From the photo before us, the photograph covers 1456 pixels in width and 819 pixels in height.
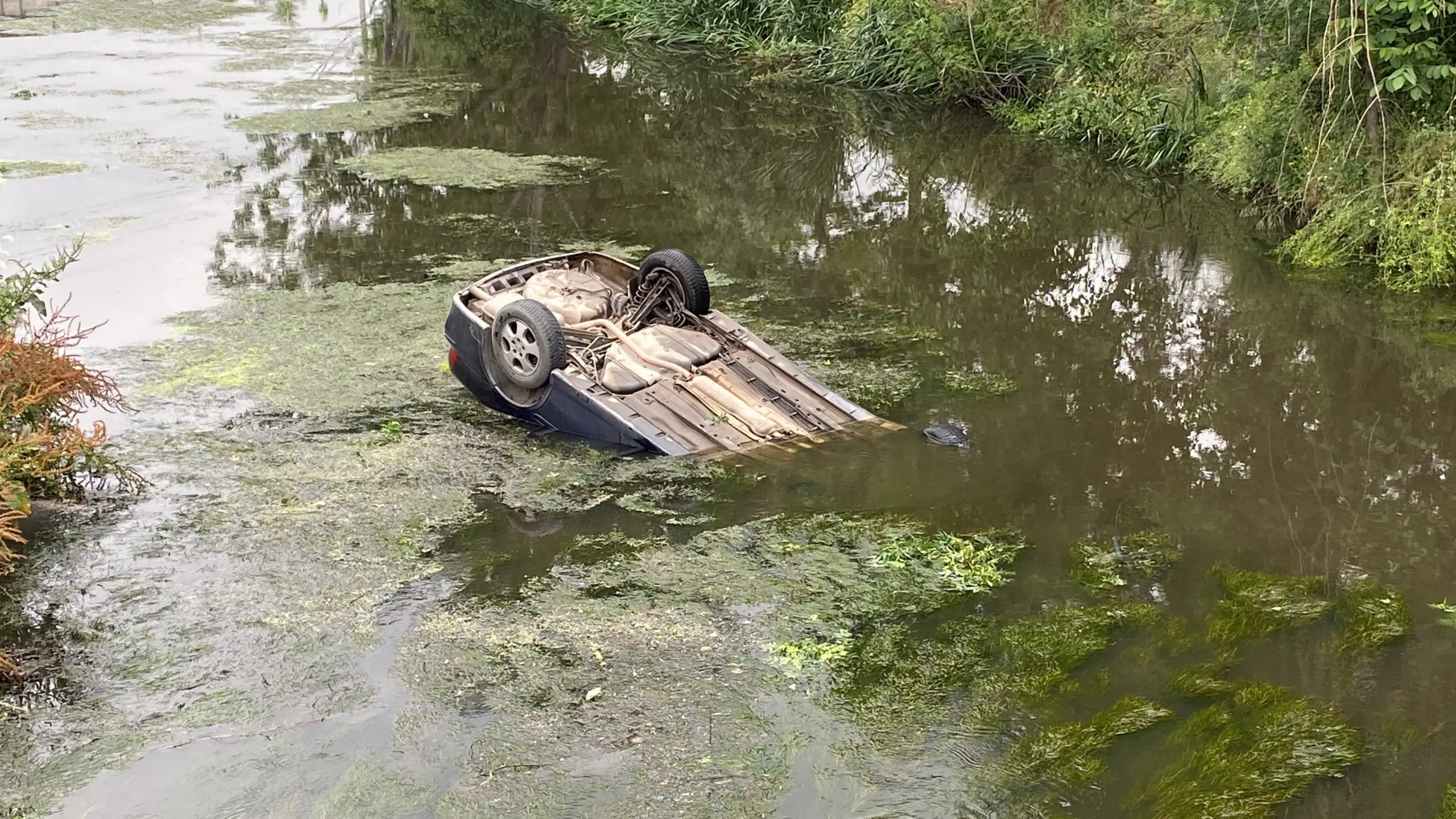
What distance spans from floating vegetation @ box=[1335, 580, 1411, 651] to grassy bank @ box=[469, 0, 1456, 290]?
5.45m

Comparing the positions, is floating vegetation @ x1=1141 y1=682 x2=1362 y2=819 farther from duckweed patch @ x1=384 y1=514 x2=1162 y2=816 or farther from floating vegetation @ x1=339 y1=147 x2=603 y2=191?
floating vegetation @ x1=339 y1=147 x2=603 y2=191

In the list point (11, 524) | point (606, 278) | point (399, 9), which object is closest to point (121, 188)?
point (606, 278)

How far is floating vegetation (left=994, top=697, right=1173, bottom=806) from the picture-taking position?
15.6ft

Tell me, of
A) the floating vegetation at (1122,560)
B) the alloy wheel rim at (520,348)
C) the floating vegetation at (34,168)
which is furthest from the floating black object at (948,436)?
the floating vegetation at (34,168)

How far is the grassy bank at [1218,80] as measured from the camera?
10492 millimetres

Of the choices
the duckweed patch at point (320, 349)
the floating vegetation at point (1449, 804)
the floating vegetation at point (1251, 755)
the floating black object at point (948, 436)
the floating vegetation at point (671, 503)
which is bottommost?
the floating vegetation at point (1449, 804)

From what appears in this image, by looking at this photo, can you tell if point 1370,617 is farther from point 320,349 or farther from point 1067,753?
point 320,349

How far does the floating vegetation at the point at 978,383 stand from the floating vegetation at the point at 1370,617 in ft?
9.71

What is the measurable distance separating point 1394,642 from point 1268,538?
3.54 ft

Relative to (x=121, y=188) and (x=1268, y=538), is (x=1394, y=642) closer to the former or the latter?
(x=1268, y=538)

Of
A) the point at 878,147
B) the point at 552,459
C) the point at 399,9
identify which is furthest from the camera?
the point at 399,9

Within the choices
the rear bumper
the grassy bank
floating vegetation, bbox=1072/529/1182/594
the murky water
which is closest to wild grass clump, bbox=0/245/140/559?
the murky water

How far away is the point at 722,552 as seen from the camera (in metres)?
6.53

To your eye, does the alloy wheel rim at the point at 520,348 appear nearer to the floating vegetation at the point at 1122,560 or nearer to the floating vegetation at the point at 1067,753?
the floating vegetation at the point at 1122,560
